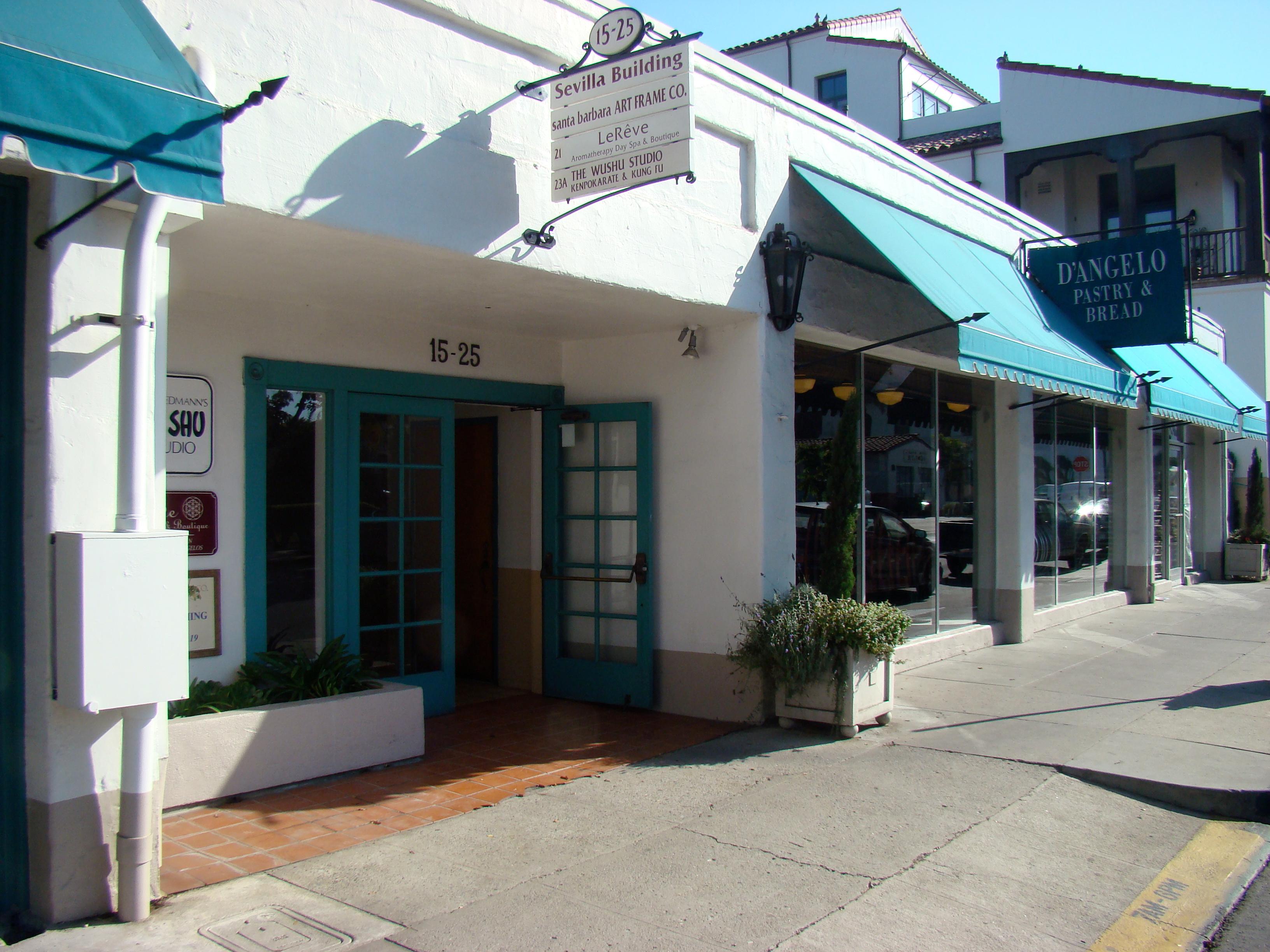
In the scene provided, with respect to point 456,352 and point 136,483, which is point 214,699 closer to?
point 136,483

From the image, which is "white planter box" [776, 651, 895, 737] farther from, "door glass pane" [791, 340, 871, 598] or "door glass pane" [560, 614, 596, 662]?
"door glass pane" [560, 614, 596, 662]

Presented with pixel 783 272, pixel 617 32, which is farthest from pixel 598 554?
pixel 617 32

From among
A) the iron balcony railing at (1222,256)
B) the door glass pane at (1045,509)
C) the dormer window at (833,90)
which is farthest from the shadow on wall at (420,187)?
the dormer window at (833,90)

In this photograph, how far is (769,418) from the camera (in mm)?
7488

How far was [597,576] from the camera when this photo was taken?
8.13 meters

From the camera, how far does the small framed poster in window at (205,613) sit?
6.04 metres

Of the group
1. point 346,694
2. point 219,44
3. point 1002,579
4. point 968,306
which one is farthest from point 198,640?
point 1002,579

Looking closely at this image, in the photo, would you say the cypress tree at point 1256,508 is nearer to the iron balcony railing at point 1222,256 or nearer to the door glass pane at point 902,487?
the iron balcony railing at point 1222,256

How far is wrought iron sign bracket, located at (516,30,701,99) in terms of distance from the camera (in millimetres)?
5371

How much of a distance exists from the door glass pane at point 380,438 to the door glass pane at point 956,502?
5562 mm

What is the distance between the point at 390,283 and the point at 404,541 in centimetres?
208

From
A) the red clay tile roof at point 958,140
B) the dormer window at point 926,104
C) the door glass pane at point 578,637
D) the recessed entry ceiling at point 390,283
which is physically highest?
the dormer window at point 926,104

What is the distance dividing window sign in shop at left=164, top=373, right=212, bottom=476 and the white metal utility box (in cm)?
227

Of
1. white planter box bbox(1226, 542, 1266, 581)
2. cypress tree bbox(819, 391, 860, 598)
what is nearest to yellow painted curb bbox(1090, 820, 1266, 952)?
cypress tree bbox(819, 391, 860, 598)
